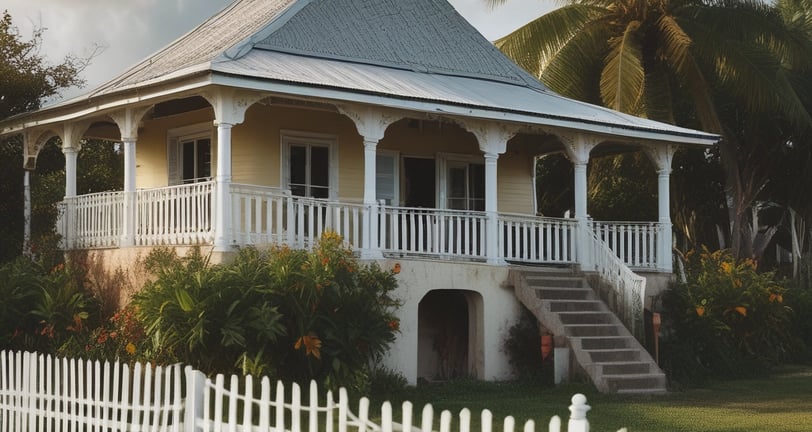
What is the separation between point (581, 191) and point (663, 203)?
2.14 metres

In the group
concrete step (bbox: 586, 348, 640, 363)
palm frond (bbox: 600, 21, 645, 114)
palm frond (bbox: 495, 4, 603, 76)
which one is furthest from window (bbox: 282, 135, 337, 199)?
palm frond (bbox: 495, 4, 603, 76)

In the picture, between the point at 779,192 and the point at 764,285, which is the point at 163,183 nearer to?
the point at 764,285

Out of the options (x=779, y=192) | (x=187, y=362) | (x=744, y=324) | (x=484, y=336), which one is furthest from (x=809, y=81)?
(x=187, y=362)

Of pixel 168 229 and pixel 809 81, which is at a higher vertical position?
pixel 809 81

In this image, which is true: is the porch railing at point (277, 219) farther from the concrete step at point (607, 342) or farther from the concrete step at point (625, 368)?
the concrete step at point (625, 368)

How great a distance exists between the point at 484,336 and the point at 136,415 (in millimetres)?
10194

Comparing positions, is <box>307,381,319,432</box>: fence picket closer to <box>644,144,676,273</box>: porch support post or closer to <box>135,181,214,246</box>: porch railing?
<box>135,181,214,246</box>: porch railing

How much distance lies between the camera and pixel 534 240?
21.3 metres

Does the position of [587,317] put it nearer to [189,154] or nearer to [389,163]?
[389,163]

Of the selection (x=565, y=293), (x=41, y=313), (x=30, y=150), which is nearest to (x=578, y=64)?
(x=565, y=293)

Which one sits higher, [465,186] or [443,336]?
[465,186]

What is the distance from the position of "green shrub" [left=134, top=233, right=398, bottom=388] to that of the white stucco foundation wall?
2.33 metres

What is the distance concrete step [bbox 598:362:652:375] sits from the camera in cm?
1833

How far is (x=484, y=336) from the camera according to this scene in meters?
20.1
